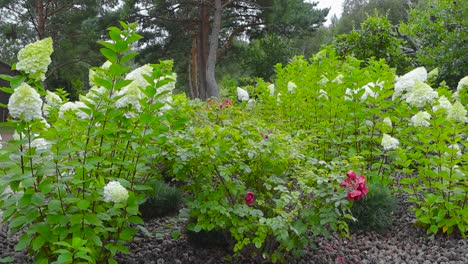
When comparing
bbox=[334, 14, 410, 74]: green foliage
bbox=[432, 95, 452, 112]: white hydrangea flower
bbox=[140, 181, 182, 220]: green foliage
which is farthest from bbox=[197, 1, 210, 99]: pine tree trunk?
bbox=[432, 95, 452, 112]: white hydrangea flower

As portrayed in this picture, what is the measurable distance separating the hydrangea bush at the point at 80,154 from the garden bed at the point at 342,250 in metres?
0.59

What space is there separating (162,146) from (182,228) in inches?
35.3

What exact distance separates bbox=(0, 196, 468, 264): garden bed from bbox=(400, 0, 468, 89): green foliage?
12.7 feet

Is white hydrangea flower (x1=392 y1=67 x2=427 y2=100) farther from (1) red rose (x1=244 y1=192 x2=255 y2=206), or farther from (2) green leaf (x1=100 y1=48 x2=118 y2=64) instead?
(2) green leaf (x1=100 y1=48 x2=118 y2=64)

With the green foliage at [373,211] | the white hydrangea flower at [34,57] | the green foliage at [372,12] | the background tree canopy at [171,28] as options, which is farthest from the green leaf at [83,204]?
the green foliage at [372,12]

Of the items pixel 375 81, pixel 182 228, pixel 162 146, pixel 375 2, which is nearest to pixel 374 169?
pixel 375 81

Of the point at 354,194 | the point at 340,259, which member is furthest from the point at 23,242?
the point at 340,259

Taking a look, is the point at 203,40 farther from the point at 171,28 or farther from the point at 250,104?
the point at 250,104

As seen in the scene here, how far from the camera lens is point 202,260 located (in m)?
2.67

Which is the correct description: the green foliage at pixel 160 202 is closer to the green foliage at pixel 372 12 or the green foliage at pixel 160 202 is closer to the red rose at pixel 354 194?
the red rose at pixel 354 194

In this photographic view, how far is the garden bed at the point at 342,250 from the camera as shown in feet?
8.79

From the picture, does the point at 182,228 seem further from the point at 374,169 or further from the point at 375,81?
the point at 375,81

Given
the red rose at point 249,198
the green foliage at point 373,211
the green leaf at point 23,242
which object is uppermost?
the red rose at point 249,198

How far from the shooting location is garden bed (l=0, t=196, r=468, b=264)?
2678mm
